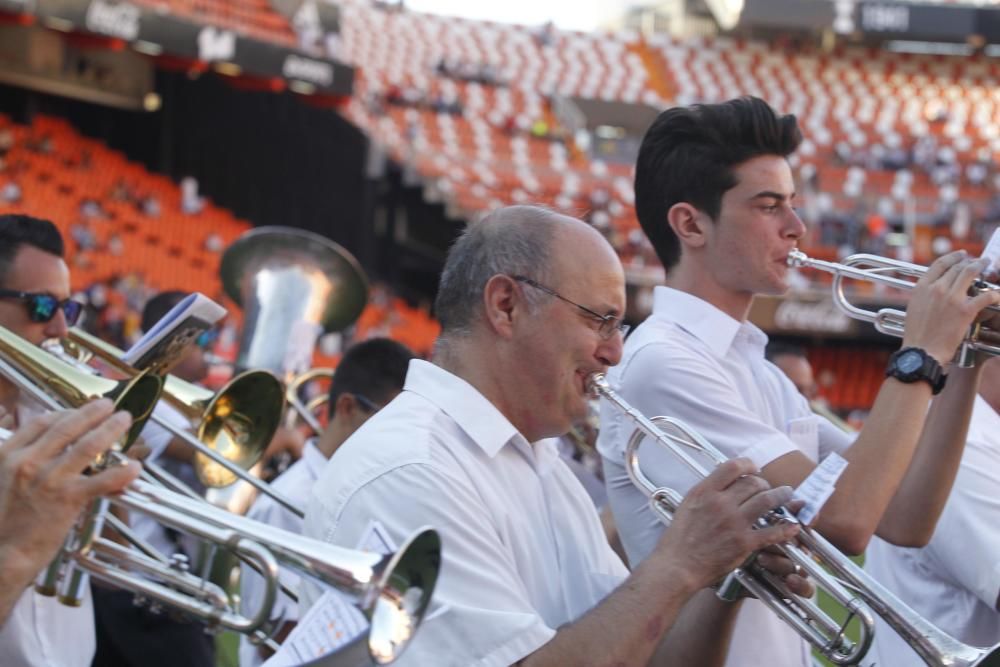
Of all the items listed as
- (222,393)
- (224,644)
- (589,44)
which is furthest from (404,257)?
(222,393)

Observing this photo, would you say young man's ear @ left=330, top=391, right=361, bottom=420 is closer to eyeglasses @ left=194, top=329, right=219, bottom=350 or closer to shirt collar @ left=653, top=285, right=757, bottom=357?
eyeglasses @ left=194, top=329, right=219, bottom=350

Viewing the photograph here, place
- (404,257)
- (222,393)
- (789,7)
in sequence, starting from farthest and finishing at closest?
(789,7), (404,257), (222,393)

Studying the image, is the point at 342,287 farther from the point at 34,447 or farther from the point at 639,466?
the point at 34,447

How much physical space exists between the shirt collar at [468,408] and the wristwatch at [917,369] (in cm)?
79

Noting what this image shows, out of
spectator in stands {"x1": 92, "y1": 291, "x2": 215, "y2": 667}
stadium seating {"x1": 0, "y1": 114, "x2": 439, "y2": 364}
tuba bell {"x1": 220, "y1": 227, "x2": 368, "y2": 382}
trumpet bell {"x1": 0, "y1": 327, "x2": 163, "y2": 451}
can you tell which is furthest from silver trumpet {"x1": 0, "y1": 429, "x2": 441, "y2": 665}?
stadium seating {"x1": 0, "y1": 114, "x2": 439, "y2": 364}

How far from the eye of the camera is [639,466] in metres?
2.71

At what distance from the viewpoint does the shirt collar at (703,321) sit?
2.91 metres

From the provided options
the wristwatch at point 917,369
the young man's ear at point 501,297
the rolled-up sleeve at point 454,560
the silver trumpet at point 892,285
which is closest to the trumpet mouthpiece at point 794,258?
the silver trumpet at point 892,285

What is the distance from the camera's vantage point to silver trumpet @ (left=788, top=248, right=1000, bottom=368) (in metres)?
2.87

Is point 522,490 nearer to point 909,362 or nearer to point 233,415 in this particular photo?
point 909,362

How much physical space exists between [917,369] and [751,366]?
49cm

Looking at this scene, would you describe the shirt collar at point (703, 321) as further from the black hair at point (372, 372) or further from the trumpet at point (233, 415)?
the black hair at point (372, 372)

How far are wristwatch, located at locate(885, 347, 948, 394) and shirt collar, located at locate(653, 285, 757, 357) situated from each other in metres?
0.41

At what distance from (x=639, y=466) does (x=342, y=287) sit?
3411 millimetres
